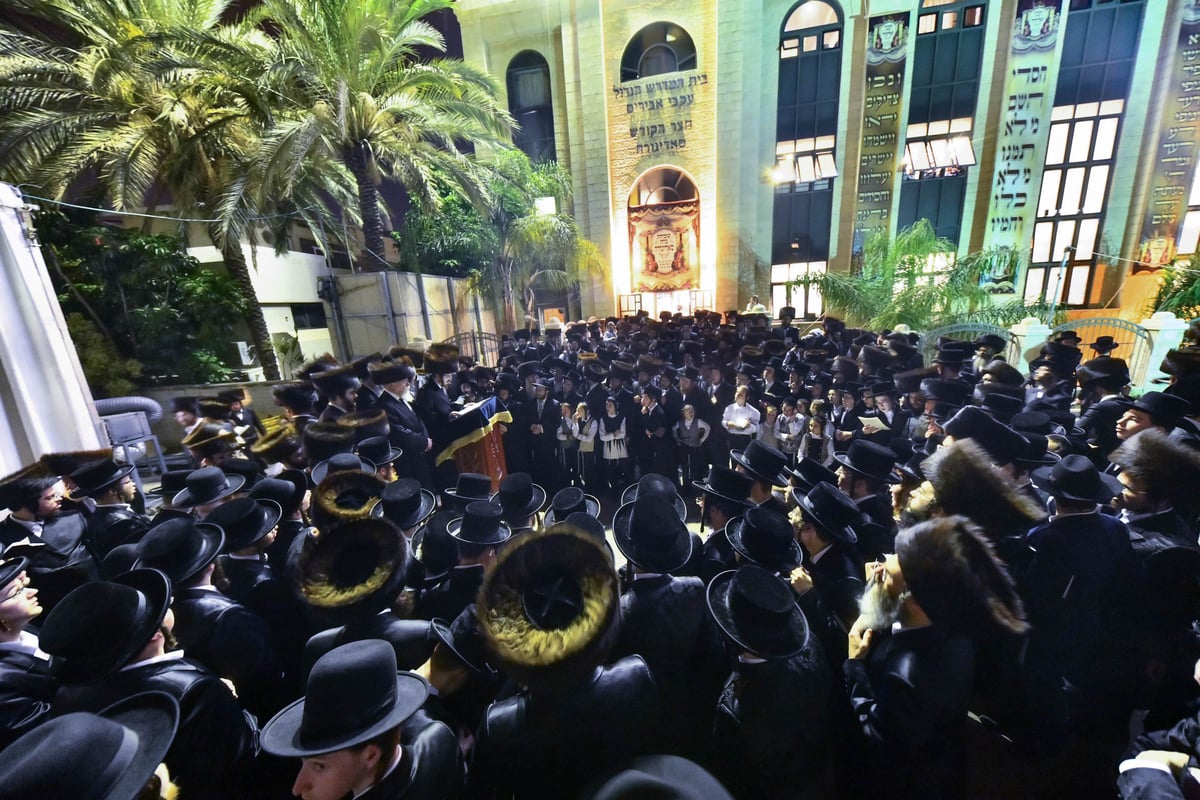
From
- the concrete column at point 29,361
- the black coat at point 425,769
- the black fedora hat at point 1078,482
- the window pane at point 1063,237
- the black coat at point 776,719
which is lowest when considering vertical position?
the black coat at point 776,719

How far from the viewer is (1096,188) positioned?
18781 mm

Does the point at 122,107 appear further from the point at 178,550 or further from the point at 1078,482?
the point at 1078,482

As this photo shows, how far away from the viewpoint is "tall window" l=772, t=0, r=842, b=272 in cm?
2058

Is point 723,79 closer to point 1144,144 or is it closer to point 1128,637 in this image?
point 1144,144

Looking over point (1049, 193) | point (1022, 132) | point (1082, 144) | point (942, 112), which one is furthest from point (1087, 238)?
point (942, 112)

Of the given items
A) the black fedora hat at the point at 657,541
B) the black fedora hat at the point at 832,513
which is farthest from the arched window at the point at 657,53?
the black fedora hat at the point at 657,541

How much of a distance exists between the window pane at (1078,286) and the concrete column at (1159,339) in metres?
14.4

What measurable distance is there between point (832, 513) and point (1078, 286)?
2613 cm

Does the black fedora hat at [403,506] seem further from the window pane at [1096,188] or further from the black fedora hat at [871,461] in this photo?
the window pane at [1096,188]

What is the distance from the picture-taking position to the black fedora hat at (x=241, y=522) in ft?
9.39

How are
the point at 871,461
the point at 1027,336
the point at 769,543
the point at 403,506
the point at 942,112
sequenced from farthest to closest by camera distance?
the point at 942,112
the point at 1027,336
the point at 871,461
the point at 403,506
the point at 769,543

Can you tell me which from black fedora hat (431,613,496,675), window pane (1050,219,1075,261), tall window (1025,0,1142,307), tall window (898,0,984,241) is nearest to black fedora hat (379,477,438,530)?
black fedora hat (431,613,496,675)

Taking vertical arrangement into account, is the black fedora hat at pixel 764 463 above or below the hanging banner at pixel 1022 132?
below

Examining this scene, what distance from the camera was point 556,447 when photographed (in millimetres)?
7414
